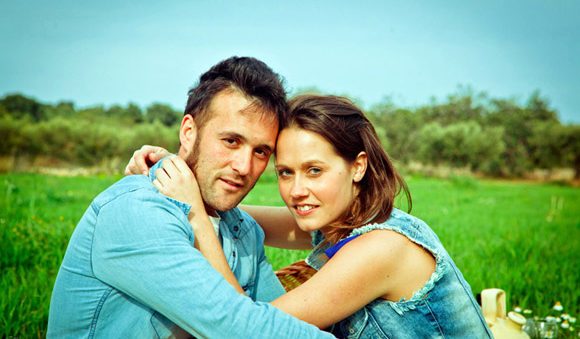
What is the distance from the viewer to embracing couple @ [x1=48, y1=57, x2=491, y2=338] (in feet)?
5.36

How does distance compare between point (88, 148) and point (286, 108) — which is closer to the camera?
point (286, 108)

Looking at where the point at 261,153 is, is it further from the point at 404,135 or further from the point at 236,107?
the point at 404,135

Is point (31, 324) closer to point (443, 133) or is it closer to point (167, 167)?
point (167, 167)

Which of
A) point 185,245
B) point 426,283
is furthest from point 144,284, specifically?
point 426,283

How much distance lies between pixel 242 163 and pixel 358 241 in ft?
2.14

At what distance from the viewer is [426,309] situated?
2.16 meters

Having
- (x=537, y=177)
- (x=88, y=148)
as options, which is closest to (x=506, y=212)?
(x=88, y=148)

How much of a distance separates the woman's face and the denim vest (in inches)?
9.0

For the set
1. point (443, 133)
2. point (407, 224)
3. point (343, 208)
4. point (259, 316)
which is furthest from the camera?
point (443, 133)

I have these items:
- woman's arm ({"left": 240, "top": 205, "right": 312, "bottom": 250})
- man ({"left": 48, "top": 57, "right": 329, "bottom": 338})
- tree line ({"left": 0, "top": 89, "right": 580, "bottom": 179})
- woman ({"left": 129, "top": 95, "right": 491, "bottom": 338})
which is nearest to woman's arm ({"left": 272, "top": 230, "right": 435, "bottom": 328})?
woman ({"left": 129, "top": 95, "right": 491, "bottom": 338})

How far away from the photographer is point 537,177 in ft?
126

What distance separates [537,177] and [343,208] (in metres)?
40.9

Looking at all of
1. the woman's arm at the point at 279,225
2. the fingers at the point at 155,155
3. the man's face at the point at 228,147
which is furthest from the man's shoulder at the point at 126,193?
the woman's arm at the point at 279,225

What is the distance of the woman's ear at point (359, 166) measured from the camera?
247 centimetres
